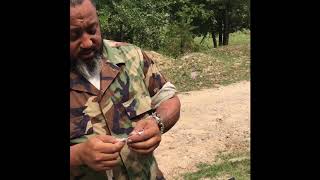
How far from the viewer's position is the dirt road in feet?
21.1

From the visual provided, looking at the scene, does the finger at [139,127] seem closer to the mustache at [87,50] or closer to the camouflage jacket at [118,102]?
the camouflage jacket at [118,102]

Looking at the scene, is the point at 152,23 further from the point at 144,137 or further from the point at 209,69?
the point at 144,137

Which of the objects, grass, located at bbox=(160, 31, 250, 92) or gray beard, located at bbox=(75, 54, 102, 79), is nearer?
gray beard, located at bbox=(75, 54, 102, 79)

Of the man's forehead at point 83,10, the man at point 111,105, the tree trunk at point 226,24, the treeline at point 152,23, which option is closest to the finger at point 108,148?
the man at point 111,105

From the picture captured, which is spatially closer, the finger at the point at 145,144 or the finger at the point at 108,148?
the finger at the point at 108,148

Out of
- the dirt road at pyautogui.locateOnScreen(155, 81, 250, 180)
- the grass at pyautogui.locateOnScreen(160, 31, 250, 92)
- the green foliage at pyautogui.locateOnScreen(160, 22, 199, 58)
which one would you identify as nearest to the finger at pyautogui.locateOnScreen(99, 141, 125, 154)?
the dirt road at pyautogui.locateOnScreen(155, 81, 250, 180)

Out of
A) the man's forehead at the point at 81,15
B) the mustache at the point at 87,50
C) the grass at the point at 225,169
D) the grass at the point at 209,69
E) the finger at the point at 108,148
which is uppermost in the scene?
the man's forehead at the point at 81,15

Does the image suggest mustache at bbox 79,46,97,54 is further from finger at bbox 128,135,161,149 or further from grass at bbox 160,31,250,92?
grass at bbox 160,31,250,92

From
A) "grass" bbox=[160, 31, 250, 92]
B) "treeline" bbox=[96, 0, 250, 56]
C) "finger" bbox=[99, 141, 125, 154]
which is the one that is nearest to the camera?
"finger" bbox=[99, 141, 125, 154]

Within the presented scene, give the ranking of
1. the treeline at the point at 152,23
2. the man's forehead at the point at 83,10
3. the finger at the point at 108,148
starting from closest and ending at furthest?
the finger at the point at 108,148 < the man's forehead at the point at 83,10 < the treeline at the point at 152,23

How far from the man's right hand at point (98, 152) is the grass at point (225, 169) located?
4.34 m

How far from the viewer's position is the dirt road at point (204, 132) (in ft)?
21.1
